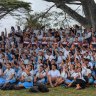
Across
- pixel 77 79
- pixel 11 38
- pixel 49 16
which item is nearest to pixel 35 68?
pixel 77 79

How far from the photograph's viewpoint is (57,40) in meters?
19.3

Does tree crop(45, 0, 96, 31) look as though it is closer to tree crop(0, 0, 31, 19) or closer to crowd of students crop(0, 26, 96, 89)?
tree crop(0, 0, 31, 19)

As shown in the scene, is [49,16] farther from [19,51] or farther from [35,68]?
[35,68]

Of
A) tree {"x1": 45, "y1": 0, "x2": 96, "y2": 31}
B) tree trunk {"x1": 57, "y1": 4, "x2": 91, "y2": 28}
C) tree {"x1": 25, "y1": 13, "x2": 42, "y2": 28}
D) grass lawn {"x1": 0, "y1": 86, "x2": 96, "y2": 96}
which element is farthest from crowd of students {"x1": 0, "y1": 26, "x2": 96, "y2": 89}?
tree trunk {"x1": 57, "y1": 4, "x2": 91, "y2": 28}

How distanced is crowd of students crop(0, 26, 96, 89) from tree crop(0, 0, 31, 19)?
1.05 m

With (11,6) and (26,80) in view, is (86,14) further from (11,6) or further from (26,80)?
(26,80)

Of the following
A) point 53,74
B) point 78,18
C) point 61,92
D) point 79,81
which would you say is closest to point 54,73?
point 53,74

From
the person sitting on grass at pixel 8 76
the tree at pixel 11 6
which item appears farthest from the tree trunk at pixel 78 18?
the person sitting on grass at pixel 8 76

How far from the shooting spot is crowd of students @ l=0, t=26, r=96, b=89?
1580cm

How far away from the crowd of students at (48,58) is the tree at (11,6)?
1.05 meters

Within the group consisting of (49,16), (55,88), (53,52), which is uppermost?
(49,16)

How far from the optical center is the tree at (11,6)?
1973 centimetres

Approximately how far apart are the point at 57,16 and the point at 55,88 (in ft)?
34.4

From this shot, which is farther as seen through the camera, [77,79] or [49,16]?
[49,16]
